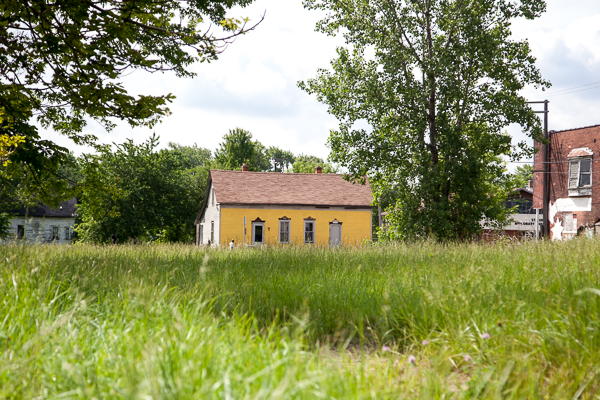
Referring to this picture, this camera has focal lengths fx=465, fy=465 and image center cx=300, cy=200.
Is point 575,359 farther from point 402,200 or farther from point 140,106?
point 402,200

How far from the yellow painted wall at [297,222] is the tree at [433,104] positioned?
49.3 feet

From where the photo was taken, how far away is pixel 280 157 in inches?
4094

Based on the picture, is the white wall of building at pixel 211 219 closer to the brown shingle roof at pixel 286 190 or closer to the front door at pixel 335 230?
the brown shingle roof at pixel 286 190

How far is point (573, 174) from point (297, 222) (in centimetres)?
1866

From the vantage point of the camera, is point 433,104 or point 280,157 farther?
point 280,157

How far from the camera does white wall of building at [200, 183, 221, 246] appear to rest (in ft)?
110

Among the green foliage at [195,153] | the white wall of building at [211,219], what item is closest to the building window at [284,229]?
the white wall of building at [211,219]

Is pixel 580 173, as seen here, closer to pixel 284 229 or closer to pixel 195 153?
pixel 284 229

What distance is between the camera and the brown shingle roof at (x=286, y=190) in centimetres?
3409

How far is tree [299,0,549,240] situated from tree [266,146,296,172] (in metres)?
82.9

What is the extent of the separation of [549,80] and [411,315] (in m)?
17.2

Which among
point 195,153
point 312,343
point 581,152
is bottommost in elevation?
point 312,343

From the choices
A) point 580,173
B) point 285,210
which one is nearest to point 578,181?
point 580,173

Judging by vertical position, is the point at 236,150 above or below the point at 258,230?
above
